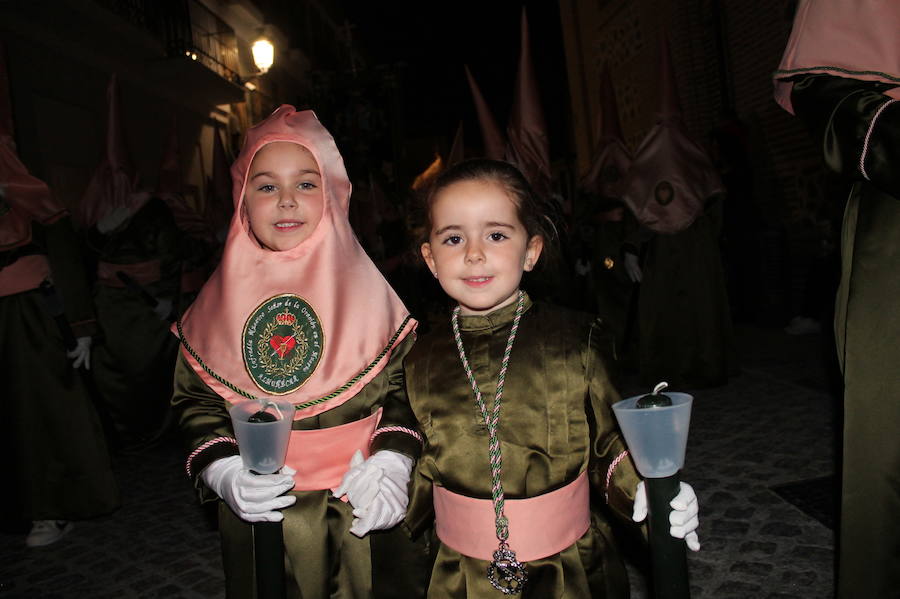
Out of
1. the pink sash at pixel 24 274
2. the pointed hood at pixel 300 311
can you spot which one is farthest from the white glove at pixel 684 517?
the pink sash at pixel 24 274

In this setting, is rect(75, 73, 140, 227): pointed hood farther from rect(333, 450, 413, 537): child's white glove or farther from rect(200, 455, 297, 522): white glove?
rect(333, 450, 413, 537): child's white glove

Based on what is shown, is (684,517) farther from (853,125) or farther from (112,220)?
(112,220)

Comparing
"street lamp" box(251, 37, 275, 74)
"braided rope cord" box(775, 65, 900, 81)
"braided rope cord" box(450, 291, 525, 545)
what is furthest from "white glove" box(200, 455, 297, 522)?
"street lamp" box(251, 37, 275, 74)

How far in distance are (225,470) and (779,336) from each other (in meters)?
7.57

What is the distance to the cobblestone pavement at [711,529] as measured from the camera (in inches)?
117

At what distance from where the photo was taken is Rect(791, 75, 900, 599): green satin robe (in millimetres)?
1937

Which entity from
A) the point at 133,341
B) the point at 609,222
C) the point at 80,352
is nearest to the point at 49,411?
the point at 80,352

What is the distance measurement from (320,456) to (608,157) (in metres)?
5.81

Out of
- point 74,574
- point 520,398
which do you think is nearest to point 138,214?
point 74,574

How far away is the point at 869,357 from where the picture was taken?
6.51 ft

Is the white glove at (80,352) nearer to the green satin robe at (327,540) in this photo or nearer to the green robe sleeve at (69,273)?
the green robe sleeve at (69,273)

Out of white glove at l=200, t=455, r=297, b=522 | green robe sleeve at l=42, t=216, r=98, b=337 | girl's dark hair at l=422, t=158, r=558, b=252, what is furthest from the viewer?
green robe sleeve at l=42, t=216, r=98, b=337

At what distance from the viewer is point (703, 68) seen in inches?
399

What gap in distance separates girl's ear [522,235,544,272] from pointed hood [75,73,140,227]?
4.83 m
